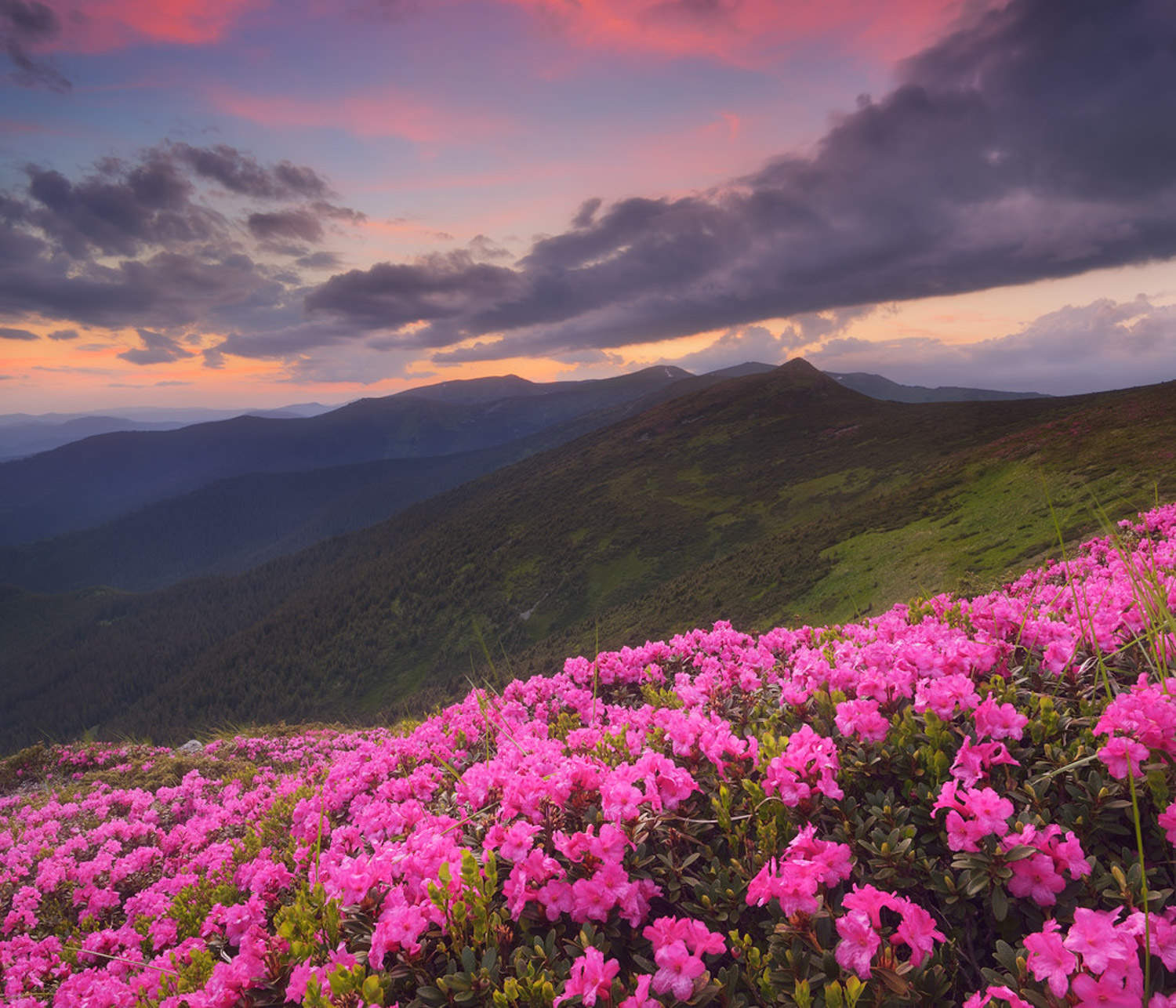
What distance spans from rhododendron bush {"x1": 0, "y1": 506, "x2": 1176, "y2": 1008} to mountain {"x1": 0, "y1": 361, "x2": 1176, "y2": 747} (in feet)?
4.37

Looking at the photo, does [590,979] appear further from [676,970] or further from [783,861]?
[783,861]

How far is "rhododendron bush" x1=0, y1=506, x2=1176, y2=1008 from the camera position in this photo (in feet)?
7.76

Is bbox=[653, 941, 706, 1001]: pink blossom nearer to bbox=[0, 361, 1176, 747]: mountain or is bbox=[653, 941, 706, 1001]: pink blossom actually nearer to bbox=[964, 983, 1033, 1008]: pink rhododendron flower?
bbox=[964, 983, 1033, 1008]: pink rhododendron flower

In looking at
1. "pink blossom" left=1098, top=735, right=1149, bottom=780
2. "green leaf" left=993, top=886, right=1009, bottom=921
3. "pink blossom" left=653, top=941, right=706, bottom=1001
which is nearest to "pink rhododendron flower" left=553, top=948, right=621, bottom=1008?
"pink blossom" left=653, top=941, right=706, bottom=1001

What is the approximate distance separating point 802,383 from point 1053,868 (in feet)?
431

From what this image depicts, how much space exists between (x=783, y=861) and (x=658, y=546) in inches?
2845

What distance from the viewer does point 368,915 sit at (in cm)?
320

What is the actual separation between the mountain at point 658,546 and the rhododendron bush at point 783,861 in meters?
1.33

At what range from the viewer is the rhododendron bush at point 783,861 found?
93.1 inches

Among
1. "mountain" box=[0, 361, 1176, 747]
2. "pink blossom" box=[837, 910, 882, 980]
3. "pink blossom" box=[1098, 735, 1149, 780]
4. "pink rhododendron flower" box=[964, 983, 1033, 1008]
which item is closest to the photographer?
"pink rhododendron flower" box=[964, 983, 1033, 1008]

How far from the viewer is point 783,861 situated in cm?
269

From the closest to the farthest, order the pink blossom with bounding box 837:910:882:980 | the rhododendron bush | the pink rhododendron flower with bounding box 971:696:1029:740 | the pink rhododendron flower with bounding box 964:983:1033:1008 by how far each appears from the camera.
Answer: the pink rhododendron flower with bounding box 964:983:1033:1008
the pink blossom with bounding box 837:910:882:980
the rhododendron bush
the pink rhododendron flower with bounding box 971:696:1029:740

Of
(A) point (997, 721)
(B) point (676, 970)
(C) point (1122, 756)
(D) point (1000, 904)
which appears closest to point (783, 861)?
(B) point (676, 970)

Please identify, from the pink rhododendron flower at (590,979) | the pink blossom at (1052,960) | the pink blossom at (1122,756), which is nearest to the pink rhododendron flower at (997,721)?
the pink blossom at (1122,756)
